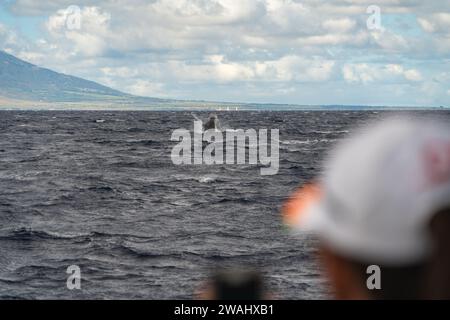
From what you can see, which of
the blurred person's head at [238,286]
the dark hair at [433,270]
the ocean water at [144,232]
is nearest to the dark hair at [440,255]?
the dark hair at [433,270]

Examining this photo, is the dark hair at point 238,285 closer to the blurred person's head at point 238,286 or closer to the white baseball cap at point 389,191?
the blurred person's head at point 238,286

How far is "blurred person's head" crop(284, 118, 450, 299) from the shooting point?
1.31m

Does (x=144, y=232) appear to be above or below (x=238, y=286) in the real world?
below

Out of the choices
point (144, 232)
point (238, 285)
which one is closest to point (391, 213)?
point (238, 285)

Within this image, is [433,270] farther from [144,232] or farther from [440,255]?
[144,232]

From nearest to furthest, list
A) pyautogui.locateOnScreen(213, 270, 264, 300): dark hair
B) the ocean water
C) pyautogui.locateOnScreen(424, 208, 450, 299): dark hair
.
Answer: pyautogui.locateOnScreen(424, 208, 450, 299): dark hair
pyautogui.locateOnScreen(213, 270, 264, 300): dark hair
the ocean water

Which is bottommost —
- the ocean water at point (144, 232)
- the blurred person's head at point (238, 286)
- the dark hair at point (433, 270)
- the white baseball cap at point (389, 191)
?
the ocean water at point (144, 232)

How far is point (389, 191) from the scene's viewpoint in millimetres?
1365

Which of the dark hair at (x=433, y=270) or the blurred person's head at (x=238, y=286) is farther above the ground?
the dark hair at (x=433, y=270)

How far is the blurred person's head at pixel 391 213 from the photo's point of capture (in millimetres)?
1313

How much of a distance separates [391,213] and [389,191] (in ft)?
0.14

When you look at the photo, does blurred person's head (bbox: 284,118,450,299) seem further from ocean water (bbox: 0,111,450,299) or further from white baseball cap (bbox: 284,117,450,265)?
ocean water (bbox: 0,111,450,299)

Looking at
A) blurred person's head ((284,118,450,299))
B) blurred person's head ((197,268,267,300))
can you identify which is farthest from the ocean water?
blurred person's head ((284,118,450,299))

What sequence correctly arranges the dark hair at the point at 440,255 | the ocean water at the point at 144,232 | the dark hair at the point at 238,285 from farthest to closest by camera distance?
the ocean water at the point at 144,232 → the dark hair at the point at 238,285 → the dark hair at the point at 440,255
